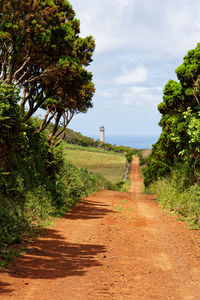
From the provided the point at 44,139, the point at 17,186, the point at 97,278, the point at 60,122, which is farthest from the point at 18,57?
the point at 97,278

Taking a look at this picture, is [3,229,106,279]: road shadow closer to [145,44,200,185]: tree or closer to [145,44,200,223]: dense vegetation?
[145,44,200,223]: dense vegetation

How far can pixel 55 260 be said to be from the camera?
25.5ft

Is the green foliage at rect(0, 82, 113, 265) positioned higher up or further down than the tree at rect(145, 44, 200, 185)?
further down

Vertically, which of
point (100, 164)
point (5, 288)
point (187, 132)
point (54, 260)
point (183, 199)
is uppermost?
point (187, 132)

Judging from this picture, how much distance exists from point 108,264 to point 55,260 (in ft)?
4.19

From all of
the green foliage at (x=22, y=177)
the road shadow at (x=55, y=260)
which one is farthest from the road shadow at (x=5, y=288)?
the green foliage at (x=22, y=177)

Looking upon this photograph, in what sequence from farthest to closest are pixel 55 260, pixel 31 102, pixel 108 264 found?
pixel 31 102, pixel 55 260, pixel 108 264

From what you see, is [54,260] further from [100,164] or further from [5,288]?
[100,164]

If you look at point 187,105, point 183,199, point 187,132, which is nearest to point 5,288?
point 183,199

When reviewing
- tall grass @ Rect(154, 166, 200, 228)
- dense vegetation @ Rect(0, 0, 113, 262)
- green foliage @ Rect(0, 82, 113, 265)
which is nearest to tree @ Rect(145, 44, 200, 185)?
tall grass @ Rect(154, 166, 200, 228)

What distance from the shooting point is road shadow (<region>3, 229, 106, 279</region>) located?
669cm

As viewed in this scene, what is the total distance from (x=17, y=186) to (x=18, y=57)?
5920 mm

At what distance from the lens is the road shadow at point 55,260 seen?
6691mm

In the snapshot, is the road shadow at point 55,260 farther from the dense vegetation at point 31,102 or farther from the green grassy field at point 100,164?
the green grassy field at point 100,164
